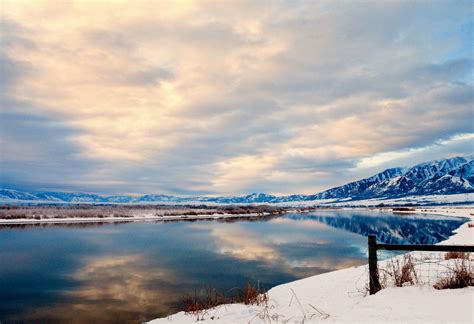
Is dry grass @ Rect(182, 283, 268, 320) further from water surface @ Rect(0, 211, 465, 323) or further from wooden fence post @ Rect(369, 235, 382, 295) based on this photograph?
wooden fence post @ Rect(369, 235, 382, 295)

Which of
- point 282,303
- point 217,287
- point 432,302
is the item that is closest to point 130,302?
point 217,287

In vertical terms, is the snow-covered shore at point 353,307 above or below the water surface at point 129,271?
above

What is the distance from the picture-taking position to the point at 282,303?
10.6 meters

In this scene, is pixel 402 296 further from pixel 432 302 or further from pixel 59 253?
pixel 59 253

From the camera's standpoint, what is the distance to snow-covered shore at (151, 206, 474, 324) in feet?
23.4

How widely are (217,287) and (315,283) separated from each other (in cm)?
393

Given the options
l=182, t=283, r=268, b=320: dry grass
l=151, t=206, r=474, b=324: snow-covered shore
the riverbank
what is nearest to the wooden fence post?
l=151, t=206, r=474, b=324: snow-covered shore

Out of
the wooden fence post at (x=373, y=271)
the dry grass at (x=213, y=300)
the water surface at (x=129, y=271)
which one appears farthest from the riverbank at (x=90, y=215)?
the wooden fence post at (x=373, y=271)

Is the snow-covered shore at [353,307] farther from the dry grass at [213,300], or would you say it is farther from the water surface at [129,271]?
the water surface at [129,271]

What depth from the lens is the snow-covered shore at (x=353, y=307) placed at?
23.4ft

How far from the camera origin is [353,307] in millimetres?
8453

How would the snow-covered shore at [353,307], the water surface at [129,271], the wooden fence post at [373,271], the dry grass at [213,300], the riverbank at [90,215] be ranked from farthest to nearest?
the riverbank at [90,215]
the water surface at [129,271]
the dry grass at [213,300]
the wooden fence post at [373,271]
the snow-covered shore at [353,307]

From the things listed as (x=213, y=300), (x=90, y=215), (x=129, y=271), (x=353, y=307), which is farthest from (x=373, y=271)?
(x=90, y=215)

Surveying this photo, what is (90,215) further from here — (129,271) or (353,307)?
(353,307)
